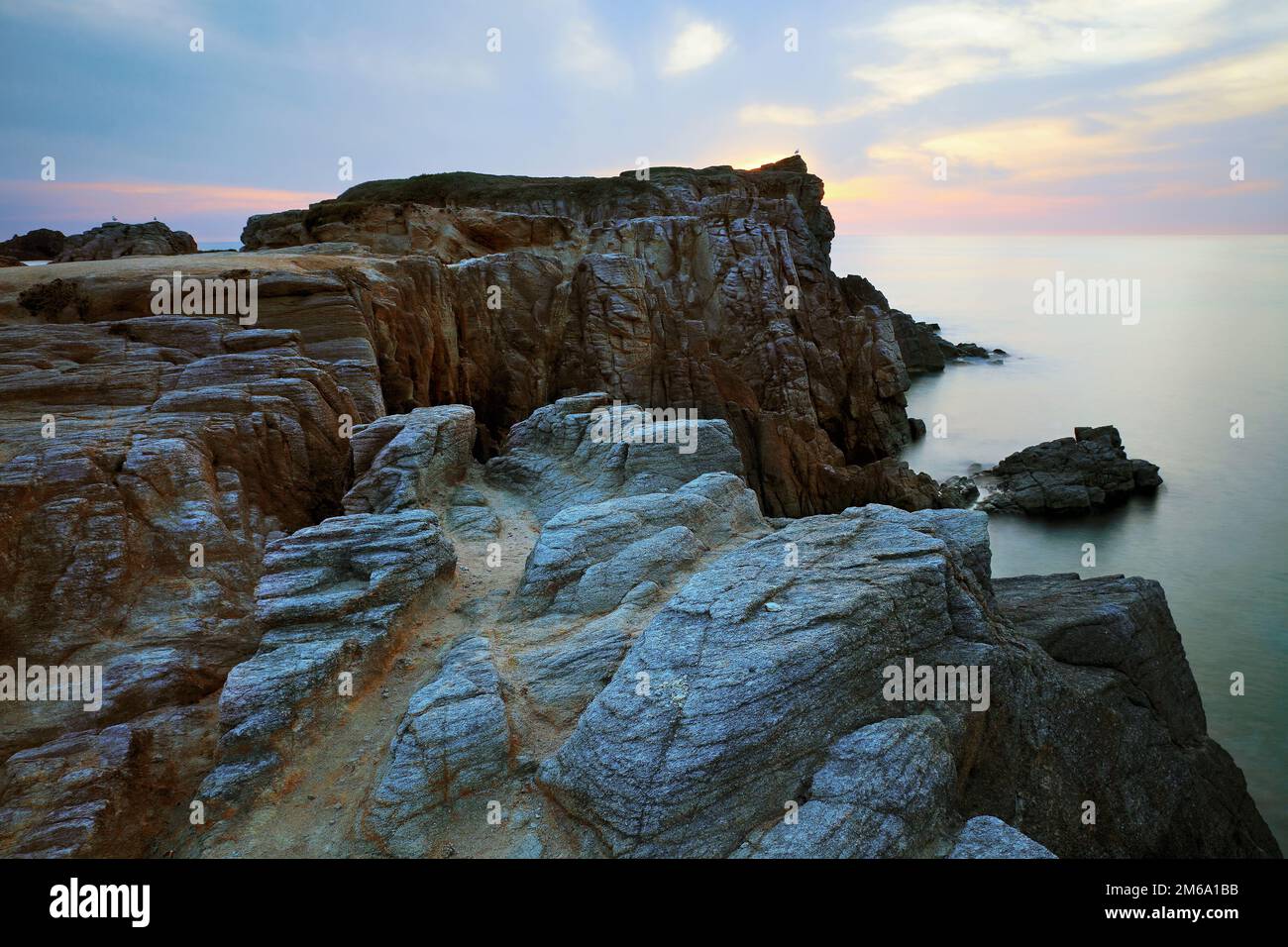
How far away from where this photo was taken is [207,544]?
688 inches

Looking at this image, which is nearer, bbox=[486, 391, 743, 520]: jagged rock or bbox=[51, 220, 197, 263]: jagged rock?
bbox=[486, 391, 743, 520]: jagged rock

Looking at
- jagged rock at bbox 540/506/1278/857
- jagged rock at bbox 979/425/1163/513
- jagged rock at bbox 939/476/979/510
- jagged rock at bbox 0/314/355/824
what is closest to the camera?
jagged rock at bbox 540/506/1278/857

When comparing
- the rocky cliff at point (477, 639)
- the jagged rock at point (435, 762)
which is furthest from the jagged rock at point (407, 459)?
the jagged rock at point (435, 762)

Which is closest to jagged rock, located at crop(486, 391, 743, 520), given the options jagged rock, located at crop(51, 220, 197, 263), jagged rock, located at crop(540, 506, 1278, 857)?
jagged rock, located at crop(540, 506, 1278, 857)

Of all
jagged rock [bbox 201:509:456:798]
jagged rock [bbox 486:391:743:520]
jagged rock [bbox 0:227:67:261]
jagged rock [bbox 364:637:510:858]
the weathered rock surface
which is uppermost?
jagged rock [bbox 0:227:67:261]

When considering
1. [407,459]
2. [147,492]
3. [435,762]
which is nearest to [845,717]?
[435,762]

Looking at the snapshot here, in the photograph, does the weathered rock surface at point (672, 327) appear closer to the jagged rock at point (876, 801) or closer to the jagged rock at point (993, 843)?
the jagged rock at point (876, 801)

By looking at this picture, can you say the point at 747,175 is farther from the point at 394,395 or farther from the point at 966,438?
the point at 394,395

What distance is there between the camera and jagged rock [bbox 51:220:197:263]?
6172cm

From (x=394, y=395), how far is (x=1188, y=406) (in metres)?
87.0

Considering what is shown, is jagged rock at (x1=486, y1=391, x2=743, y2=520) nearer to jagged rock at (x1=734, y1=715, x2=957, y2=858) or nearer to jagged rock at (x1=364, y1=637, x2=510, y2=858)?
jagged rock at (x1=364, y1=637, x2=510, y2=858)

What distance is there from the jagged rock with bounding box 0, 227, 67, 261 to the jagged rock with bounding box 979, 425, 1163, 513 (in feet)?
275

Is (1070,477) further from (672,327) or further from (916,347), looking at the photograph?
(916,347)

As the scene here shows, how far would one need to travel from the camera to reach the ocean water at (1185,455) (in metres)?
34.1
